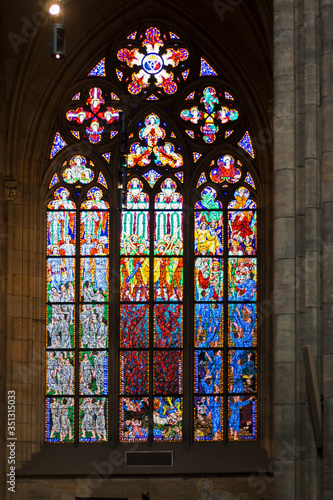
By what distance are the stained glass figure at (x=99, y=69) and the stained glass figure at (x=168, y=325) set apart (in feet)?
14.7

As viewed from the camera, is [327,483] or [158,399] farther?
[158,399]

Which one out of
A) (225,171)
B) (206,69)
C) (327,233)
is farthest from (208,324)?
(327,233)

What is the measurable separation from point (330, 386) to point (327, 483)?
3.44 feet

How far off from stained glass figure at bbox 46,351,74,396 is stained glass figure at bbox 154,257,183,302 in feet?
6.29

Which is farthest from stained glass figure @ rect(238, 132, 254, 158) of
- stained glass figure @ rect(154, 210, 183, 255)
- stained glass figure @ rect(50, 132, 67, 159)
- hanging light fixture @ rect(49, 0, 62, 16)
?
hanging light fixture @ rect(49, 0, 62, 16)

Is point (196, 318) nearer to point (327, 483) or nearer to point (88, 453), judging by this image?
point (88, 453)

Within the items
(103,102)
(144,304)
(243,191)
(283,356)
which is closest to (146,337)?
(144,304)

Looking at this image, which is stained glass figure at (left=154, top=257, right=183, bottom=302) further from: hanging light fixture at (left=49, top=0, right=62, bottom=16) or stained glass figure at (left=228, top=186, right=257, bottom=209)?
hanging light fixture at (left=49, top=0, right=62, bottom=16)

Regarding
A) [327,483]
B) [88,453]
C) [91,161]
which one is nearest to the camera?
[327,483]

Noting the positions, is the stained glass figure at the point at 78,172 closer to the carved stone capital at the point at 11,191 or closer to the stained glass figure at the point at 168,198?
the carved stone capital at the point at 11,191

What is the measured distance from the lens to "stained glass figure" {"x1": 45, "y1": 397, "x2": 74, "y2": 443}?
19445mm

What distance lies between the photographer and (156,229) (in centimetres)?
2019

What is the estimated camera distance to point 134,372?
19.7 m

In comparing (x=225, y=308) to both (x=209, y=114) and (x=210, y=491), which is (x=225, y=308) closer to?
(x=210, y=491)
